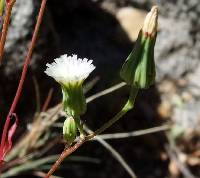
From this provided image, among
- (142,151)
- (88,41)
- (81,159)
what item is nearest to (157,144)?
(142,151)

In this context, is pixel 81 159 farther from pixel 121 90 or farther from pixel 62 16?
pixel 62 16

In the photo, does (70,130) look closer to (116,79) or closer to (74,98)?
(74,98)

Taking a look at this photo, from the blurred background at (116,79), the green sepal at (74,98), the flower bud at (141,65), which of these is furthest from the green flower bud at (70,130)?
the blurred background at (116,79)

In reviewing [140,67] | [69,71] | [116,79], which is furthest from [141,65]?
[116,79]

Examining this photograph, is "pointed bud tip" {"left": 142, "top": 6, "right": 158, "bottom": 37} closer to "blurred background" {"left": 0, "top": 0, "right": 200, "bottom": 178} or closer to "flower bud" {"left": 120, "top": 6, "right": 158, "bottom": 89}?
"flower bud" {"left": 120, "top": 6, "right": 158, "bottom": 89}

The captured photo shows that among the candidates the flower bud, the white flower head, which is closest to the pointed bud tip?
the flower bud
